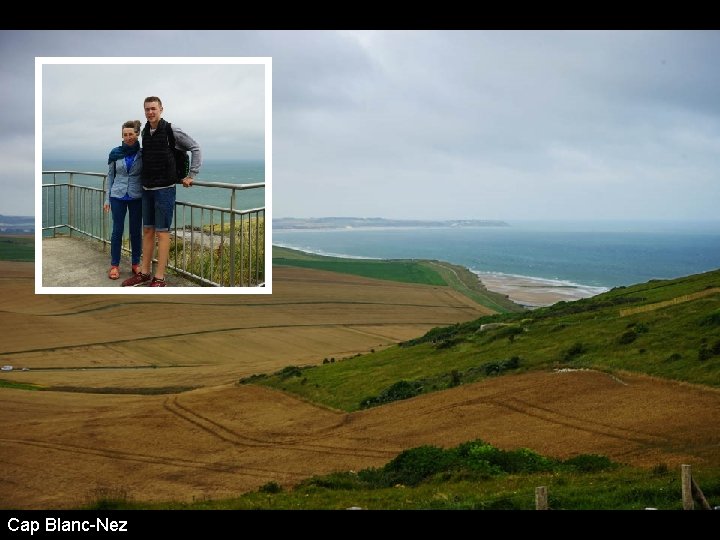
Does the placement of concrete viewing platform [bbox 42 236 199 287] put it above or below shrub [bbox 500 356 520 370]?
above

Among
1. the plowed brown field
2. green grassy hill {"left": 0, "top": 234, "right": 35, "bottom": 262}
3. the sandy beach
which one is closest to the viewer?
the plowed brown field

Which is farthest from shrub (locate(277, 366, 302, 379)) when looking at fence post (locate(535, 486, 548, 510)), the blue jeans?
fence post (locate(535, 486, 548, 510))

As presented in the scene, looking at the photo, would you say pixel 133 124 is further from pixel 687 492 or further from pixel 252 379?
pixel 252 379

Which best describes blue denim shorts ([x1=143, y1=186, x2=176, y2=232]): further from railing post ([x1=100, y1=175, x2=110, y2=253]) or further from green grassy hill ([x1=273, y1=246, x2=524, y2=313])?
green grassy hill ([x1=273, y1=246, x2=524, y2=313])

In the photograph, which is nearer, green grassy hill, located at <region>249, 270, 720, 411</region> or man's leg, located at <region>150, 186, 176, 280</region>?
man's leg, located at <region>150, 186, 176, 280</region>

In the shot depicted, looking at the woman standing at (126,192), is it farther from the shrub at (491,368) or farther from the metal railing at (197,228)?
the shrub at (491,368)

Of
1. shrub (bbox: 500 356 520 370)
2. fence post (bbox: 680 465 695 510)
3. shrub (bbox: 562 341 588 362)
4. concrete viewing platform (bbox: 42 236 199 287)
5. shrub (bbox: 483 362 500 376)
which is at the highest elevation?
concrete viewing platform (bbox: 42 236 199 287)

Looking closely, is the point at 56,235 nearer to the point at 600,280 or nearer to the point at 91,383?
the point at 91,383
